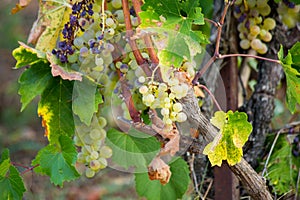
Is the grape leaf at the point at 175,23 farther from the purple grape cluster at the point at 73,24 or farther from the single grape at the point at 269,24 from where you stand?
the single grape at the point at 269,24

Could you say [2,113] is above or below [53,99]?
below

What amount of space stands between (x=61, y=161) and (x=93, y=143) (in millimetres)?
71

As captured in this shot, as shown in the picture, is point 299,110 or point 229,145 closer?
point 229,145

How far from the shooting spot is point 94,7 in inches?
33.8

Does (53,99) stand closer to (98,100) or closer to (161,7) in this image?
(98,100)

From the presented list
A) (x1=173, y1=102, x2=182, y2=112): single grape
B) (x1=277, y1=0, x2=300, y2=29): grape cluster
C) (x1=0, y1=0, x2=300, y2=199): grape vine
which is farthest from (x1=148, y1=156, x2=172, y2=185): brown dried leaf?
(x1=277, y1=0, x2=300, y2=29): grape cluster

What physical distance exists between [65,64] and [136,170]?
253mm

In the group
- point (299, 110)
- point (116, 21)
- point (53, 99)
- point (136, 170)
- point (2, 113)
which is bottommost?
point (2, 113)

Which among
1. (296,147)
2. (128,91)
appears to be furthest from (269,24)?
(128,91)

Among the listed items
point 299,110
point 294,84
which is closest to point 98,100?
point 294,84

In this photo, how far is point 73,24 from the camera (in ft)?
2.66

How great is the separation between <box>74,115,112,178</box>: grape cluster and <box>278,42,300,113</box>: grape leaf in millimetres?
315

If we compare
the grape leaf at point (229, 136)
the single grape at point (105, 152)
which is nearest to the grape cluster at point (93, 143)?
the single grape at point (105, 152)

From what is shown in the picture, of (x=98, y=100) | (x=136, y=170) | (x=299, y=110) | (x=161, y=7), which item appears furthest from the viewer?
(x=299, y=110)
